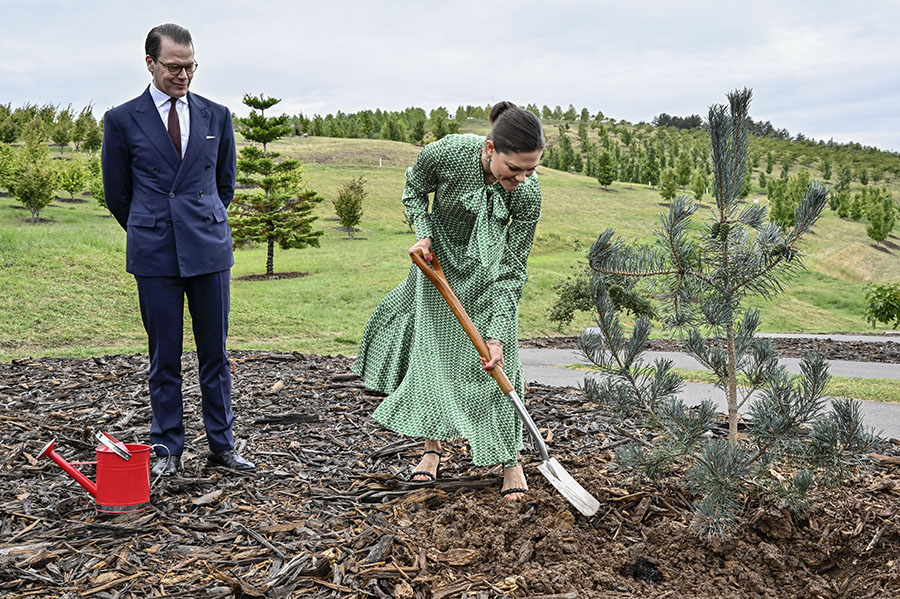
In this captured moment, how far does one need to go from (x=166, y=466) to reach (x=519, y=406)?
6.08 feet

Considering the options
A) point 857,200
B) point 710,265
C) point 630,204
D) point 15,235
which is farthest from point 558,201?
point 710,265

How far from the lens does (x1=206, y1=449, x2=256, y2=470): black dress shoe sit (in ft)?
13.4

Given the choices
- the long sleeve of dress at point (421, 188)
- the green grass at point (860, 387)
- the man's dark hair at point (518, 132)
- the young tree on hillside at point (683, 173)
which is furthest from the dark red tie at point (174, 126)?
the young tree on hillside at point (683, 173)

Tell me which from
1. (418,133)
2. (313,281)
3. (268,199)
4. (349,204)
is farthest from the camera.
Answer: (418,133)

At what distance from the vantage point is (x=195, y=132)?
3.89 meters

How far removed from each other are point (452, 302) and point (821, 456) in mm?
1632

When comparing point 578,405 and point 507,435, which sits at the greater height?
point 507,435

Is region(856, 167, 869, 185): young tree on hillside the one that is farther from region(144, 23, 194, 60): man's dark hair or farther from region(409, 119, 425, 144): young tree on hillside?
region(144, 23, 194, 60): man's dark hair

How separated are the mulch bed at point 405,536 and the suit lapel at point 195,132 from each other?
158 centimetres

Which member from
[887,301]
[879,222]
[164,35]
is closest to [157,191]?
[164,35]

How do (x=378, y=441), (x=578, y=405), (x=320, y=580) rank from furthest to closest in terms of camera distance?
(x=578, y=405) → (x=378, y=441) → (x=320, y=580)

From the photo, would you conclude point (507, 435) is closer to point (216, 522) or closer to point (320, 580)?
point (320, 580)

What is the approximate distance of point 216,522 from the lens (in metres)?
3.41

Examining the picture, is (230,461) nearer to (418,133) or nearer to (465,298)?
(465,298)
